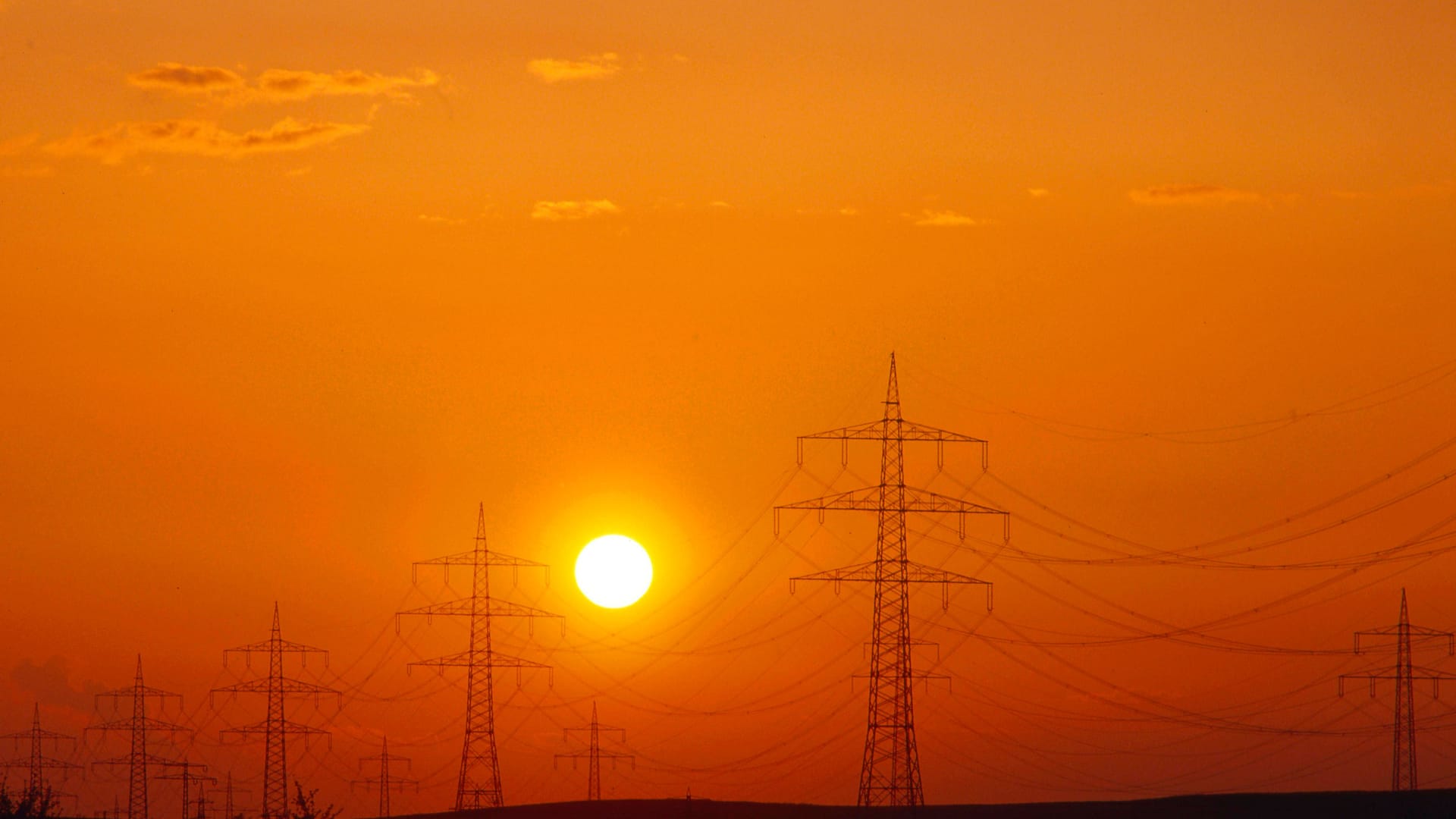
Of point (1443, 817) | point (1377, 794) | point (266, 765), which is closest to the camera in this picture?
point (1443, 817)

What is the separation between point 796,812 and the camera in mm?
87438

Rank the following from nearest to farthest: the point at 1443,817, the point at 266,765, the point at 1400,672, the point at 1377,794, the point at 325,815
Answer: the point at 325,815 → the point at 1443,817 → the point at 1377,794 → the point at 1400,672 → the point at 266,765

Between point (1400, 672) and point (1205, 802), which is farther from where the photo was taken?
point (1400, 672)

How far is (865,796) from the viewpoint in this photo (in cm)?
8069

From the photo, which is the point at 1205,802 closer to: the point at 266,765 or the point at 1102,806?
the point at 1102,806

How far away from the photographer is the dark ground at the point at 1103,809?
270 feet

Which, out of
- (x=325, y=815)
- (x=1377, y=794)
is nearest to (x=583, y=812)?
(x=325, y=815)

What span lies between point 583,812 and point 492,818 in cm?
481

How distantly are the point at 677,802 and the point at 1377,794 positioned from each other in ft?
93.5

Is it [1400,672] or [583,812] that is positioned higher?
[1400,672]

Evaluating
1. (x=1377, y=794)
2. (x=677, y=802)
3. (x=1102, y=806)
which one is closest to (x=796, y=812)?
(x=677, y=802)

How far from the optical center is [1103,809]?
3349 inches

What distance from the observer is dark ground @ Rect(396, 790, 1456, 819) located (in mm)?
82188

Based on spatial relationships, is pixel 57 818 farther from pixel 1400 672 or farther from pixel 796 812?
pixel 1400 672
